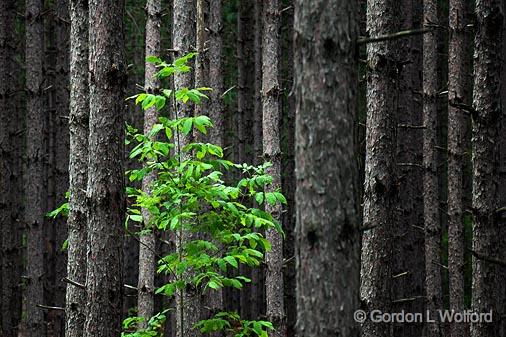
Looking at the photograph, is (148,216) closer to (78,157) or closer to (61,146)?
(78,157)

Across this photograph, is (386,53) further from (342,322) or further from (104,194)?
(342,322)

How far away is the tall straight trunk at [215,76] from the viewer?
42.1 ft

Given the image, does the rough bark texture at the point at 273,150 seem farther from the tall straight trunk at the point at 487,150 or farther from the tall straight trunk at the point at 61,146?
the tall straight trunk at the point at 61,146

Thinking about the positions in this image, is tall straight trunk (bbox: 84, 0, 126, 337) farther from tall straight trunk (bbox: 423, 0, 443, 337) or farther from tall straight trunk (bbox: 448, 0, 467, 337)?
tall straight trunk (bbox: 423, 0, 443, 337)

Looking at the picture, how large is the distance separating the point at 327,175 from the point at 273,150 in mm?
7805

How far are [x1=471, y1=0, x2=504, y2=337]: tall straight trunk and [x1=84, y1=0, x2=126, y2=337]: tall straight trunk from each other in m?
3.25

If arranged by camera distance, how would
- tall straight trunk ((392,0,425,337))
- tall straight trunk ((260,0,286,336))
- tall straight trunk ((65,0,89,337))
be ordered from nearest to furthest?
tall straight trunk ((65,0,89,337))
tall straight trunk ((260,0,286,336))
tall straight trunk ((392,0,425,337))

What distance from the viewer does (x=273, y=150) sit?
11.6m

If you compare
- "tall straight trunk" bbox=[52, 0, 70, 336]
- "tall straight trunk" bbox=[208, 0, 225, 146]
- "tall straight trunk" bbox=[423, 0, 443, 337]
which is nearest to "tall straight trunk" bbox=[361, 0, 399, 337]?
"tall straight trunk" bbox=[423, 0, 443, 337]

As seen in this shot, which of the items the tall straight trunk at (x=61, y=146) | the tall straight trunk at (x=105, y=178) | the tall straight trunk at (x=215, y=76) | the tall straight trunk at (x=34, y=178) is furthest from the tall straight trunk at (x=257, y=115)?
the tall straight trunk at (x=105, y=178)

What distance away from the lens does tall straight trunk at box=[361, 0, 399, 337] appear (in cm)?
651

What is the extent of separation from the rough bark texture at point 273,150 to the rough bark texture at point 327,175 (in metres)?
7.32

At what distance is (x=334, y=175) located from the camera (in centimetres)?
377

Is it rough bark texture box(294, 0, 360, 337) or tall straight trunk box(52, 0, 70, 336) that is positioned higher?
tall straight trunk box(52, 0, 70, 336)
